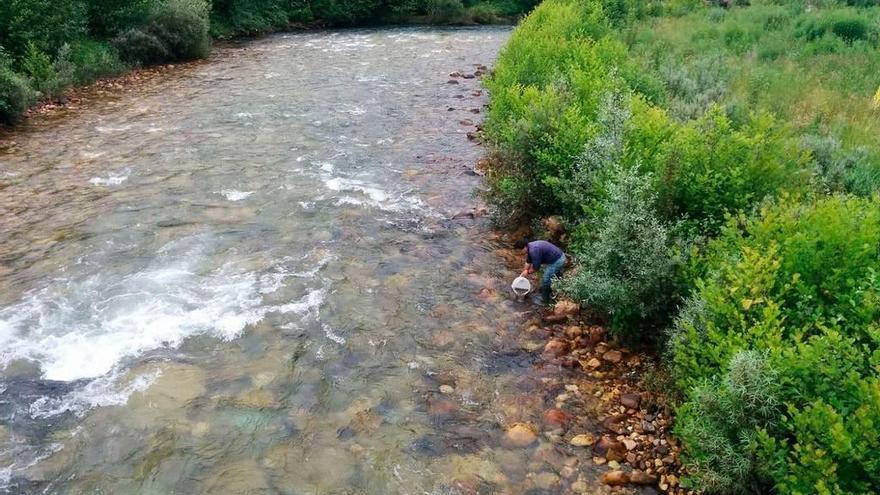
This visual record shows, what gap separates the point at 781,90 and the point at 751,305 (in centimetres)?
1133

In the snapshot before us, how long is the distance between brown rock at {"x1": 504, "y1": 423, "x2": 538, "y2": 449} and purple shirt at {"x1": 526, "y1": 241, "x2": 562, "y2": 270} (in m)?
2.91

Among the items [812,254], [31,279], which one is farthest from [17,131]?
[812,254]

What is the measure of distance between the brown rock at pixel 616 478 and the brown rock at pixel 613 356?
1.84 m

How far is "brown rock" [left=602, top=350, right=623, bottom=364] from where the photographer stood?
7641 millimetres

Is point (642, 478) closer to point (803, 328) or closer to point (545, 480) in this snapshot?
point (545, 480)

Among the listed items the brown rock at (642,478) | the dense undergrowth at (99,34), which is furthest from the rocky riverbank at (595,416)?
the dense undergrowth at (99,34)

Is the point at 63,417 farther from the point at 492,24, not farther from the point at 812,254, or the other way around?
the point at 492,24

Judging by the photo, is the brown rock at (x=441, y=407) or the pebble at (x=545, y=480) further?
the brown rock at (x=441, y=407)

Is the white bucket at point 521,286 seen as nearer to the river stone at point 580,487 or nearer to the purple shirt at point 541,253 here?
the purple shirt at point 541,253

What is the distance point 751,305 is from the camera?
5.71 metres

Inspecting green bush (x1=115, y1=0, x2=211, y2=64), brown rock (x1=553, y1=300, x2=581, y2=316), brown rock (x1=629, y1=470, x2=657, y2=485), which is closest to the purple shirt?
brown rock (x1=553, y1=300, x2=581, y2=316)

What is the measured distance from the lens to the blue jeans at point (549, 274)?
8.97 metres

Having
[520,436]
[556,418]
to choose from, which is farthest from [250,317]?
[556,418]

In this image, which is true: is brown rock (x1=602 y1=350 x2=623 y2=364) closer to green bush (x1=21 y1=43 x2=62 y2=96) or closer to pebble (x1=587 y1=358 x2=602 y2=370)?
pebble (x1=587 y1=358 x2=602 y2=370)
